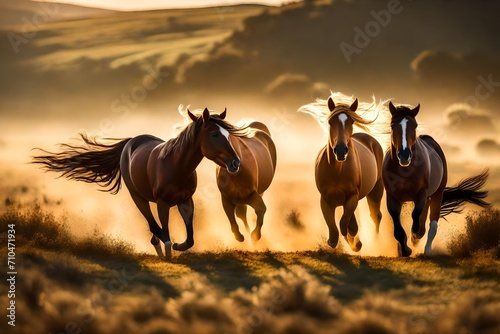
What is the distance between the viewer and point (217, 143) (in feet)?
42.7

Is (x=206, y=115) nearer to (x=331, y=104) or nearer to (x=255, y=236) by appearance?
(x=331, y=104)

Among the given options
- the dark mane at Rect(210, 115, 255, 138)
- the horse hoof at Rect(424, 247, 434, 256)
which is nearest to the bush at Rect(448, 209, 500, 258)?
the horse hoof at Rect(424, 247, 434, 256)

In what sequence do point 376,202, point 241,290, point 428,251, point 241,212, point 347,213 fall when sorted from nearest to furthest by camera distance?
1. point 241,290
2. point 347,213
3. point 428,251
4. point 241,212
5. point 376,202

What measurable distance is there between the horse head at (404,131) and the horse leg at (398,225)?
837mm

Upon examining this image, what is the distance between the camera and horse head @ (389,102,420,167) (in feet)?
43.1

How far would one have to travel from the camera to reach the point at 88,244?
559 inches

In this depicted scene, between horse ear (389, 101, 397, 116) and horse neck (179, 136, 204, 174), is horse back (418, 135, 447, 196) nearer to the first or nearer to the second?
horse ear (389, 101, 397, 116)

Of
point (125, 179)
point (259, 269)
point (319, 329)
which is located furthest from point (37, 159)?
point (319, 329)

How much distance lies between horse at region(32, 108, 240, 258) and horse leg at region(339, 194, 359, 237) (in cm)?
177

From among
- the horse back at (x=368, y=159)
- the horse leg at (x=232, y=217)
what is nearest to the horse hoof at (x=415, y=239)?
the horse back at (x=368, y=159)

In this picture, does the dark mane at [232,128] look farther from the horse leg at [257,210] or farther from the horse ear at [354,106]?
the horse ear at [354,106]

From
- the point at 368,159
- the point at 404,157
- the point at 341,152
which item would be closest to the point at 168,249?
the point at 341,152

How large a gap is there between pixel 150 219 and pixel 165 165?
128 centimetres

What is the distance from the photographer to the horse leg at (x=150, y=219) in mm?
14195
